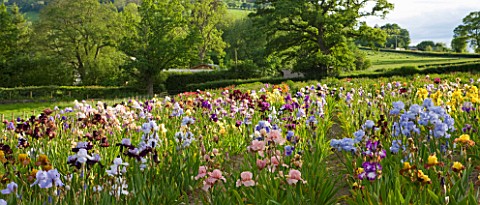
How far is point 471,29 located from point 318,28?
4858cm

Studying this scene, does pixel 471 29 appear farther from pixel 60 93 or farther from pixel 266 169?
pixel 266 169

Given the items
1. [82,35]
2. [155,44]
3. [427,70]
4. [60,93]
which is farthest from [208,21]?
[427,70]

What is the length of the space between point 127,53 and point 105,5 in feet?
42.3

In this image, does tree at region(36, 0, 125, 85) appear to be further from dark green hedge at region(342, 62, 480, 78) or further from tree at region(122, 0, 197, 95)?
dark green hedge at region(342, 62, 480, 78)

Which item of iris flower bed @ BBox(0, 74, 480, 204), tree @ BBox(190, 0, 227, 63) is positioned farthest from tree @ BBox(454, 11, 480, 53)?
iris flower bed @ BBox(0, 74, 480, 204)

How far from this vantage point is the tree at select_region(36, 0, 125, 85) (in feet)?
130

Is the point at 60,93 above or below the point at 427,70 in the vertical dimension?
below

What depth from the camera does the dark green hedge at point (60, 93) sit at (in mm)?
30594

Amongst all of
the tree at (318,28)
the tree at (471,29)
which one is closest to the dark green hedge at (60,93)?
the tree at (318,28)

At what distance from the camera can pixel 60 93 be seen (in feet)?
104

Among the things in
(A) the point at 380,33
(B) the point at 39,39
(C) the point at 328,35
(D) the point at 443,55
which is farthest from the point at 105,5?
(D) the point at 443,55

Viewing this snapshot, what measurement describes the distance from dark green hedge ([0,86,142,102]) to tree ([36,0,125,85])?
5.76 meters

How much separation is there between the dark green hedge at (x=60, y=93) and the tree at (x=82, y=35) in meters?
5.76

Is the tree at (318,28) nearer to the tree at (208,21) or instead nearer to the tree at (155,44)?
the tree at (155,44)
